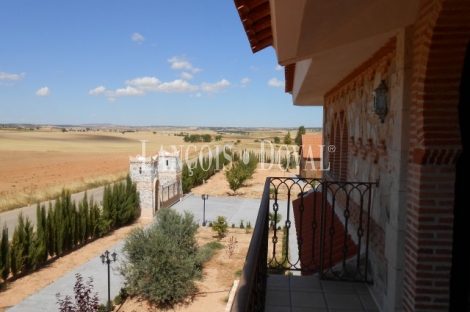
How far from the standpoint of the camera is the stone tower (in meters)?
18.2

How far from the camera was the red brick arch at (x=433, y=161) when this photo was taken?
2400 millimetres

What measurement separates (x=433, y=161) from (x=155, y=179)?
17495 millimetres

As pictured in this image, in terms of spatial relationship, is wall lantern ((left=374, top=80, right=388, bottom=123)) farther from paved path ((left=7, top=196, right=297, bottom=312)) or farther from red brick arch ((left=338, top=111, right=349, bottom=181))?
paved path ((left=7, top=196, right=297, bottom=312))

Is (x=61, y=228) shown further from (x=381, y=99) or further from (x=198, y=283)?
(x=381, y=99)

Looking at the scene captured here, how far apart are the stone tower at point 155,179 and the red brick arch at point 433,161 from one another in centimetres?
1640

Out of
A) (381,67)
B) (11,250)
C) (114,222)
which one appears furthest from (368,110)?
(114,222)

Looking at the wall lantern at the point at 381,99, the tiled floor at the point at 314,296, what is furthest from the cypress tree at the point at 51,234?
the wall lantern at the point at 381,99

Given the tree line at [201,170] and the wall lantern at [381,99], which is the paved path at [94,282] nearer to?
the tree line at [201,170]

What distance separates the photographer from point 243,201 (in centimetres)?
2345

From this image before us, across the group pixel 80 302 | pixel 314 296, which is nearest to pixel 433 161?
pixel 314 296

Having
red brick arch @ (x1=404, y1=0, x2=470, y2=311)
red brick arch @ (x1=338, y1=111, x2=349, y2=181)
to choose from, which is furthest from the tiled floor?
red brick arch @ (x1=338, y1=111, x2=349, y2=181)

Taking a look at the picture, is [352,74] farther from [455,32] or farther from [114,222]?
[114,222]

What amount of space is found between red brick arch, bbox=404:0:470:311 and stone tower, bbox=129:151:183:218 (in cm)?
1640

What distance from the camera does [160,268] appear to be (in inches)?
405
